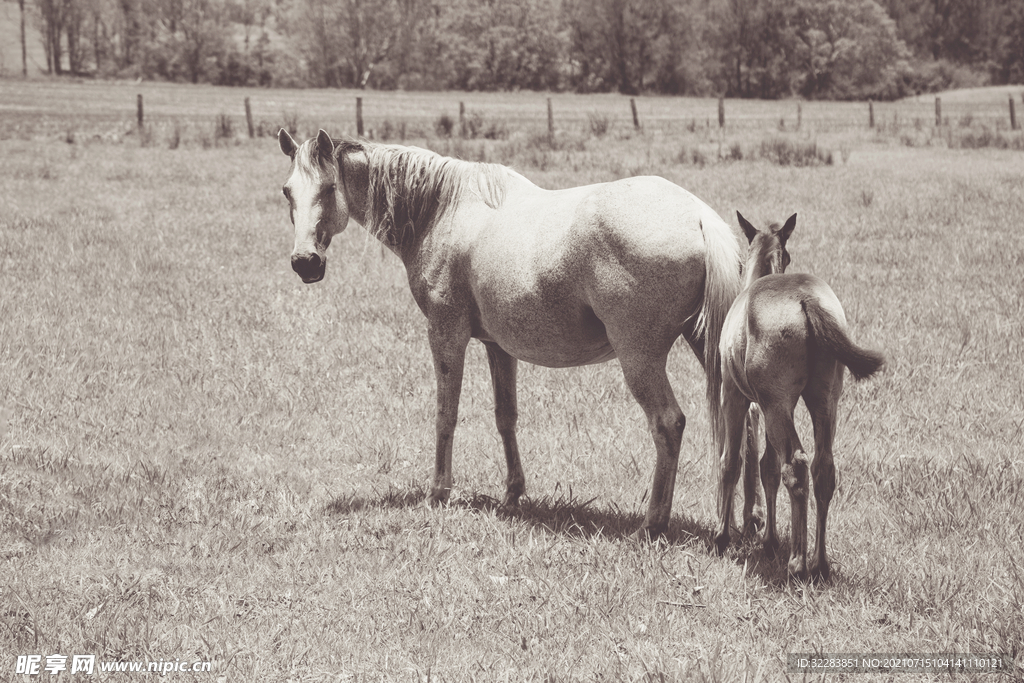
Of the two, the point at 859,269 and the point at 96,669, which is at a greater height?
the point at 859,269

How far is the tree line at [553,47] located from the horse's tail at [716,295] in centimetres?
8026

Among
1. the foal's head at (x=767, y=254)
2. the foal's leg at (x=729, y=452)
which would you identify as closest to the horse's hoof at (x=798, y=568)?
the foal's leg at (x=729, y=452)

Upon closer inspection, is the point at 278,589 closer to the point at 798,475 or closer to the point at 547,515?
the point at 547,515

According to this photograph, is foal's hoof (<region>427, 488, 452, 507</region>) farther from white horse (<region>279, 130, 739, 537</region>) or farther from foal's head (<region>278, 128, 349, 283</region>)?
foal's head (<region>278, 128, 349, 283</region>)

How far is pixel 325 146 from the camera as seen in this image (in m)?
5.55

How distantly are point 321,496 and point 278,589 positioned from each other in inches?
55.9

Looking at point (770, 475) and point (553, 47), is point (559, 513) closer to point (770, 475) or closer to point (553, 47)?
point (770, 475)

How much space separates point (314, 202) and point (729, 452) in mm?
3014

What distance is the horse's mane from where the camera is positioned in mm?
5738

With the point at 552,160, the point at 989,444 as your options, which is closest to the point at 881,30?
the point at 552,160

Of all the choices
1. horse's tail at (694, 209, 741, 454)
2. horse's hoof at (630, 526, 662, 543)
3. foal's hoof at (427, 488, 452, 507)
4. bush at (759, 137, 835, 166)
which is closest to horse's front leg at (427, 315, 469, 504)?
foal's hoof at (427, 488, 452, 507)

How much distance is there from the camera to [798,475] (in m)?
3.95

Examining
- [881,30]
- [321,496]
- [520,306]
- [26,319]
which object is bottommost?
[321,496]

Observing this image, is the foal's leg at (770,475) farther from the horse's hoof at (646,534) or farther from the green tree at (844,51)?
the green tree at (844,51)
